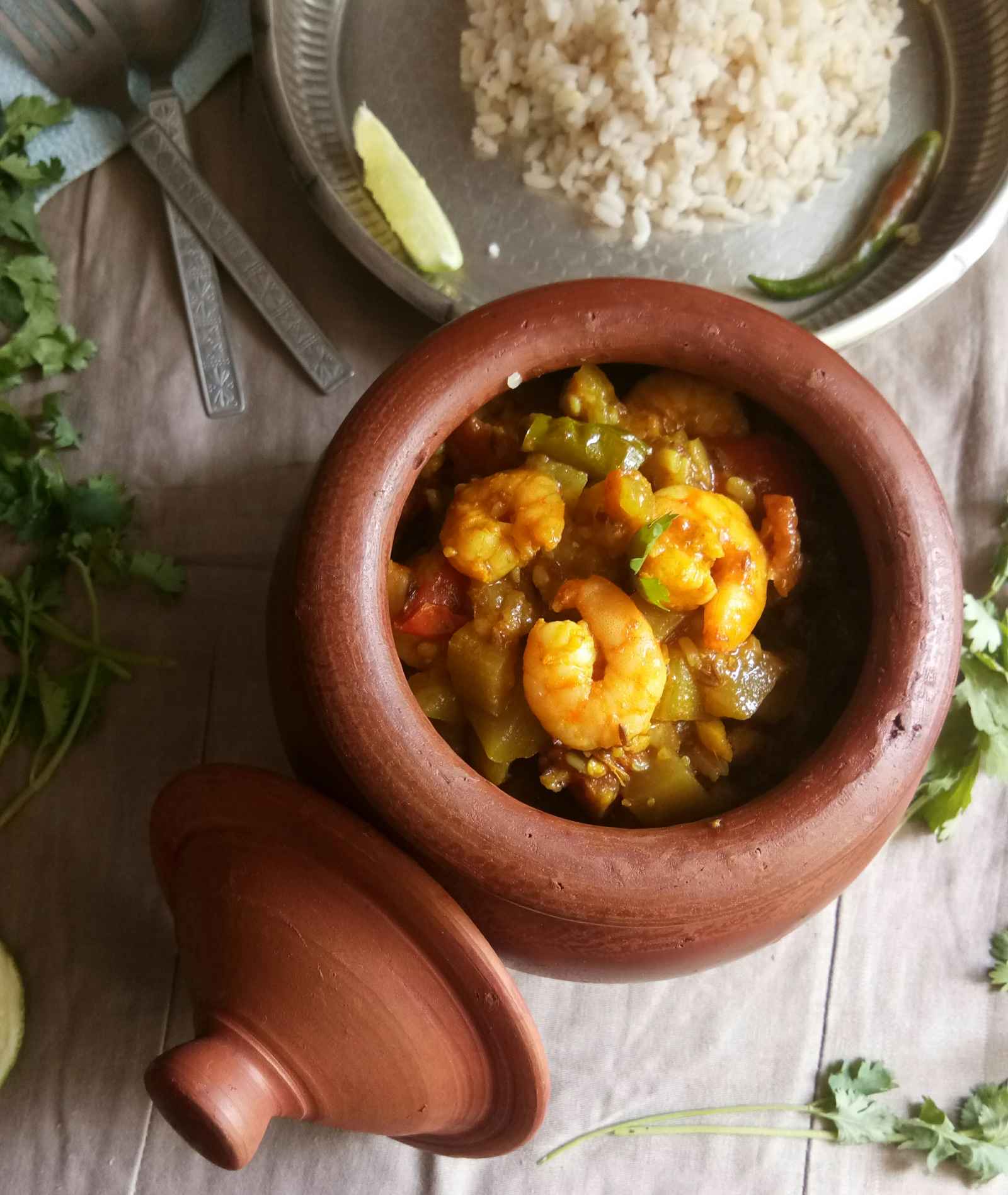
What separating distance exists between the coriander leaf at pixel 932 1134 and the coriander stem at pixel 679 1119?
8cm

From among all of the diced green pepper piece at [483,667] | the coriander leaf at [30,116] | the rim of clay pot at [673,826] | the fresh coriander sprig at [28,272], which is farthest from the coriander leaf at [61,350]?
the diced green pepper piece at [483,667]

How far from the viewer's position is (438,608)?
0.77 m

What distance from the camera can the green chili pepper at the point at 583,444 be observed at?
78cm

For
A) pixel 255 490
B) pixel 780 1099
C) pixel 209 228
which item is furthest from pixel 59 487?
pixel 780 1099

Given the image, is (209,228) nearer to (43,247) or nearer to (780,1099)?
(43,247)

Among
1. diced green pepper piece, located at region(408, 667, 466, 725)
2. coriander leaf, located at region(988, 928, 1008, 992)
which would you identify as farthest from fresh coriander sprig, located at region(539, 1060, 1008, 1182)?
diced green pepper piece, located at region(408, 667, 466, 725)

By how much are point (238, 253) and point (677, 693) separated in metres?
0.75

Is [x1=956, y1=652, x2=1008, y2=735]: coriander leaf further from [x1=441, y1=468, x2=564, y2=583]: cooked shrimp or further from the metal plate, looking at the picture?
[x1=441, y1=468, x2=564, y2=583]: cooked shrimp

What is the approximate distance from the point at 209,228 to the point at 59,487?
0.33 meters

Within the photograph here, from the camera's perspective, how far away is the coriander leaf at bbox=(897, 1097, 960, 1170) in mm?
1112

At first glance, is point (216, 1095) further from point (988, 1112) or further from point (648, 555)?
point (988, 1112)

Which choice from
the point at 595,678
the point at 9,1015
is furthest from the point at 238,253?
the point at 9,1015

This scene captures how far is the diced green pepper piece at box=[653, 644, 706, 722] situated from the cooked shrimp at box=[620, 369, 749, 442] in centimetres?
17

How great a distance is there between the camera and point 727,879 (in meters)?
0.69
